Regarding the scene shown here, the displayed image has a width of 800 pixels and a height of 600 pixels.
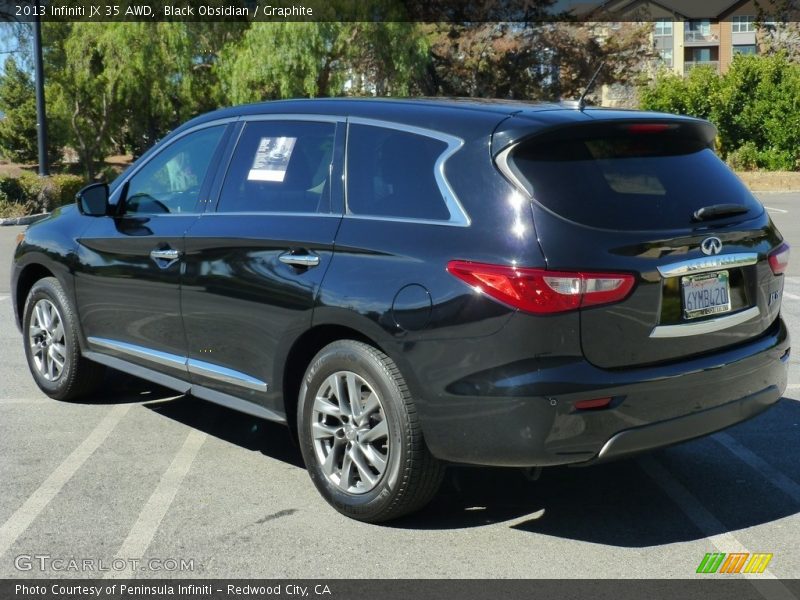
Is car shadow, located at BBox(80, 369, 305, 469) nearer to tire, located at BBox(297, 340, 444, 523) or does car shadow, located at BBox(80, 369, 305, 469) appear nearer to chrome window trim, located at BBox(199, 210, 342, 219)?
tire, located at BBox(297, 340, 444, 523)

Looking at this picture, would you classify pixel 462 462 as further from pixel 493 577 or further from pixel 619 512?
pixel 619 512

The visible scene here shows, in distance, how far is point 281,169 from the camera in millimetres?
5129

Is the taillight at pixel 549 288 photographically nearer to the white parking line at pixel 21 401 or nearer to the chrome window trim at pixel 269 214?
the chrome window trim at pixel 269 214

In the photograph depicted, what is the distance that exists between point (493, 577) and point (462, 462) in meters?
0.45

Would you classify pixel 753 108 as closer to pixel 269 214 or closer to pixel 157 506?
pixel 269 214

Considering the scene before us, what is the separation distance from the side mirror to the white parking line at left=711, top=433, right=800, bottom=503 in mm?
3683

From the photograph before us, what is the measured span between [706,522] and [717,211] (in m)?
1.33

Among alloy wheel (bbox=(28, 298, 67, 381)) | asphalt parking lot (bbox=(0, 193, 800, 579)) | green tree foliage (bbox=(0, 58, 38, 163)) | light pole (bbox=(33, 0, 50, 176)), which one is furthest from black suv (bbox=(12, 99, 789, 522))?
green tree foliage (bbox=(0, 58, 38, 163))

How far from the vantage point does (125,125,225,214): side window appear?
5617 mm

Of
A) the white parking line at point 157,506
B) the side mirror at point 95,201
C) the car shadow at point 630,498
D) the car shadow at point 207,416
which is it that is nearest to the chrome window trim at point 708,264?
the car shadow at point 630,498

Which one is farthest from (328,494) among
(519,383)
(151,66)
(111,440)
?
(151,66)

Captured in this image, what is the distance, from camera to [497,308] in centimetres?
396

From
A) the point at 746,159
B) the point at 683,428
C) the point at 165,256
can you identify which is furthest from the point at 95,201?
the point at 746,159

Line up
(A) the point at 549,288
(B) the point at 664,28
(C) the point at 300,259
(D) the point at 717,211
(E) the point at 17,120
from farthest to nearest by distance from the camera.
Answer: (B) the point at 664,28 < (E) the point at 17,120 < (C) the point at 300,259 < (D) the point at 717,211 < (A) the point at 549,288
